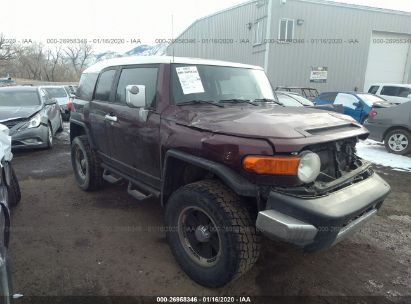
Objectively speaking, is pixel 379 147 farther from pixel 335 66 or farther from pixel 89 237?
pixel 335 66

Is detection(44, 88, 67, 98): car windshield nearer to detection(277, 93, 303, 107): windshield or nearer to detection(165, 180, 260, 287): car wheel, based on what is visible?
detection(277, 93, 303, 107): windshield

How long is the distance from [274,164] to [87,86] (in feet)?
11.8

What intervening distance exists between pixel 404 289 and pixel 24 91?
29.9 ft

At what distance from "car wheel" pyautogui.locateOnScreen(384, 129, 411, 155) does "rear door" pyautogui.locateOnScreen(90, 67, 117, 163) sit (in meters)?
6.94

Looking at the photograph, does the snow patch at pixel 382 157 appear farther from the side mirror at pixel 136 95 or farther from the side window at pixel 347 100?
the side mirror at pixel 136 95

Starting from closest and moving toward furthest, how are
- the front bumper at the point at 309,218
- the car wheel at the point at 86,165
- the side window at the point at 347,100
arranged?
1. the front bumper at the point at 309,218
2. the car wheel at the point at 86,165
3. the side window at the point at 347,100

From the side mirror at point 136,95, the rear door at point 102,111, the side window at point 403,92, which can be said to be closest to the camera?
the side mirror at point 136,95

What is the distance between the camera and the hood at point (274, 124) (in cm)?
243

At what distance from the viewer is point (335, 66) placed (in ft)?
59.1

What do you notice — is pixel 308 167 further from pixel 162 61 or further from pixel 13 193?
pixel 13 193

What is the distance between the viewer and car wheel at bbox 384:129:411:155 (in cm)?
771

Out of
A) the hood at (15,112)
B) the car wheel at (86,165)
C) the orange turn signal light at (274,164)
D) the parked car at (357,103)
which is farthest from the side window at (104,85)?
the parked car at (357,103)

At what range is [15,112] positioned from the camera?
23.9 feet

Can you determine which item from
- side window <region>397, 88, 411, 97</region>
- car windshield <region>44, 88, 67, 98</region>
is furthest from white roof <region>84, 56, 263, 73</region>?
side window <region>397, 88, 411, 97</region>
